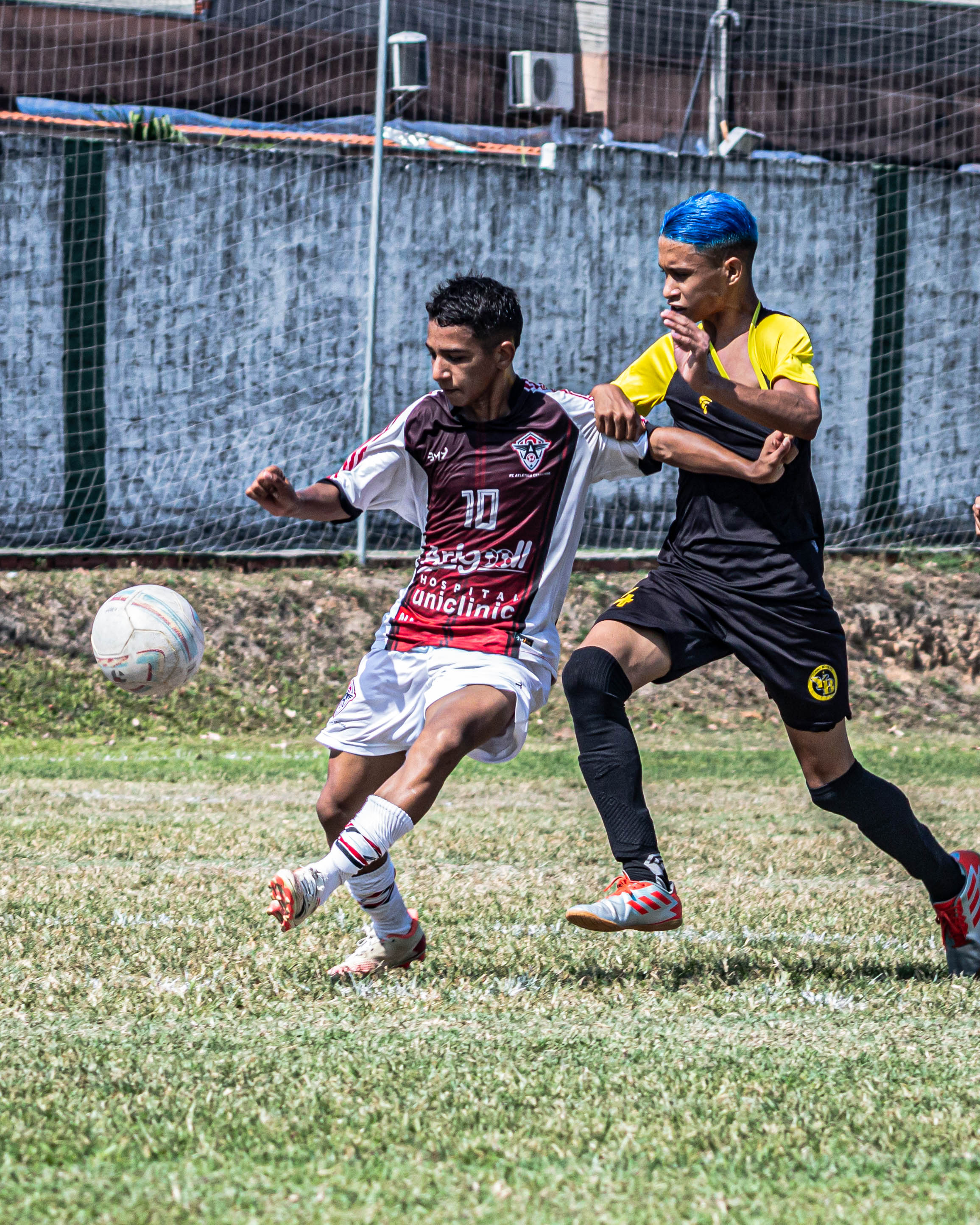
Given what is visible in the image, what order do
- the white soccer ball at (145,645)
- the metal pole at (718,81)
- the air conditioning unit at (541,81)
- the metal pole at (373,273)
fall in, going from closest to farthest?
1. the white soccer ball at (145,645)
2. the metal pole at (373,273)
3. the metal pole at (718,81)
4. the air conditioning unit at (541,81)

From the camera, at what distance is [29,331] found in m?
10.9

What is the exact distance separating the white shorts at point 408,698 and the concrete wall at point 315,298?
7345mm

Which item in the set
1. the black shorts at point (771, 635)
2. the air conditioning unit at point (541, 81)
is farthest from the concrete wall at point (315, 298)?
the black shorts at point (771, 635)

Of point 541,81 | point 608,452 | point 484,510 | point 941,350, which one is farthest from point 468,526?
point 541,81

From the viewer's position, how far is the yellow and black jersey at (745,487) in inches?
166

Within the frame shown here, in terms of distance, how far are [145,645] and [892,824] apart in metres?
2.35

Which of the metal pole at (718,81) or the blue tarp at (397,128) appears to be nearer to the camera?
the blue tarp at (397,128)

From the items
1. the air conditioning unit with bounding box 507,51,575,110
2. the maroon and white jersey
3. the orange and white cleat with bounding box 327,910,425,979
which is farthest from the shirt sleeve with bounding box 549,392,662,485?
the air conditioning unit with bounding box 507,51,575,110

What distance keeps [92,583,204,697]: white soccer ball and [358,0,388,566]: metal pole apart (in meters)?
6.02

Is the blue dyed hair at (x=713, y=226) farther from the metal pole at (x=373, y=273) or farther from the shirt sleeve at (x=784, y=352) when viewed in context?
the metal pole at (x=373, y=273)

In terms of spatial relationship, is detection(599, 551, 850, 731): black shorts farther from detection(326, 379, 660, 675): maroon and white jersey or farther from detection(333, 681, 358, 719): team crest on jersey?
detection(333, 681, 358, 719): team crest on jersey

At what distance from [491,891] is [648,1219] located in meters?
2.90

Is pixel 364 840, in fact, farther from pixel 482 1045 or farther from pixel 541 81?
pixel 541 81

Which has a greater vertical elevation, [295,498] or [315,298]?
[315,298]
